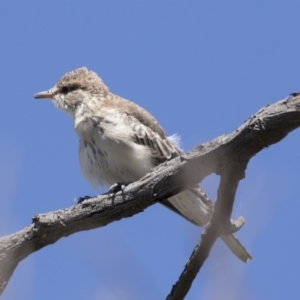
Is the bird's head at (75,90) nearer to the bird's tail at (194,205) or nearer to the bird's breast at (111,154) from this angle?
the bird's breast at (111,154)

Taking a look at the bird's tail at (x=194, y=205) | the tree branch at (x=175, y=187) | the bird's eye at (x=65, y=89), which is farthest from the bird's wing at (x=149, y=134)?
the tree branch at (x=175, y=187)

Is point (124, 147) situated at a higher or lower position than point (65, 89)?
lower

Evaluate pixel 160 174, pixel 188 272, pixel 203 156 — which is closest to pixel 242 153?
pixel 203 156

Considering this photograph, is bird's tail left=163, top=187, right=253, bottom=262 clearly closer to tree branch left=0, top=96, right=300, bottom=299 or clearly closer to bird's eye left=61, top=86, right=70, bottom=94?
bird's eye left=61, top=86, right=70, bottom=94

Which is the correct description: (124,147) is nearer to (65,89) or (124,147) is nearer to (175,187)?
(65,89)

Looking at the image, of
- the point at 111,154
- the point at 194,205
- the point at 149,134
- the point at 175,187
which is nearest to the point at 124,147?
the point at 111,154

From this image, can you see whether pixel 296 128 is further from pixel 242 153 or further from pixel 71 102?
pixel 71 102
